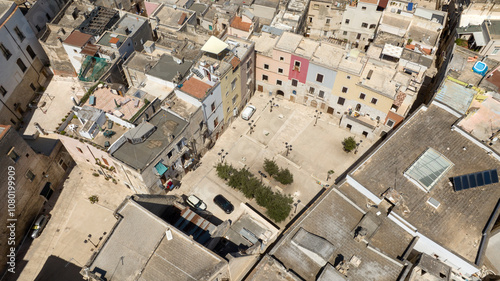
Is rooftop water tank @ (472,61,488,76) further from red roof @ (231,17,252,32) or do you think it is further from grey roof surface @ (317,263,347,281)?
grey roof surface @ (317,263,347,281)

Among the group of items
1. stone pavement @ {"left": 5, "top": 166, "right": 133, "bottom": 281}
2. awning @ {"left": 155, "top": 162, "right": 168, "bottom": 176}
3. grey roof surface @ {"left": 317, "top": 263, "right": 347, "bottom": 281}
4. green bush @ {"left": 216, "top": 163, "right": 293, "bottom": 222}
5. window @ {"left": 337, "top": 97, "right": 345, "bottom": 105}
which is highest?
window @ {"left": 337, "top": 97, "right": 345, "bottom": 105}

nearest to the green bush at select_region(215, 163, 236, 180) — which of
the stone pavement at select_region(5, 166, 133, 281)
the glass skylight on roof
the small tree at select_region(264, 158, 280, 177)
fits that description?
the small tree at select_region(264, 158, 280, 177)

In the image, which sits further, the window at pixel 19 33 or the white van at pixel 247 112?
the white van at pixel 247 112

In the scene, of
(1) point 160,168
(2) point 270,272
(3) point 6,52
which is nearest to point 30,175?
(1) point 160,168

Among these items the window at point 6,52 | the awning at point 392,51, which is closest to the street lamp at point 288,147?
the awning at point 392,51

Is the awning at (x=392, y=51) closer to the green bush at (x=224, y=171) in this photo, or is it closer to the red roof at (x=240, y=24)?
the red roof at (x=240, y=24)

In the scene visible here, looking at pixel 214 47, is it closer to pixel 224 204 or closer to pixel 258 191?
pixel 258 191

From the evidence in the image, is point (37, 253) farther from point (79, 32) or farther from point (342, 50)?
point (342, 50)

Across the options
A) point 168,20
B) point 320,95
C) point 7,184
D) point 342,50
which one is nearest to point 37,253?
point 7,184
